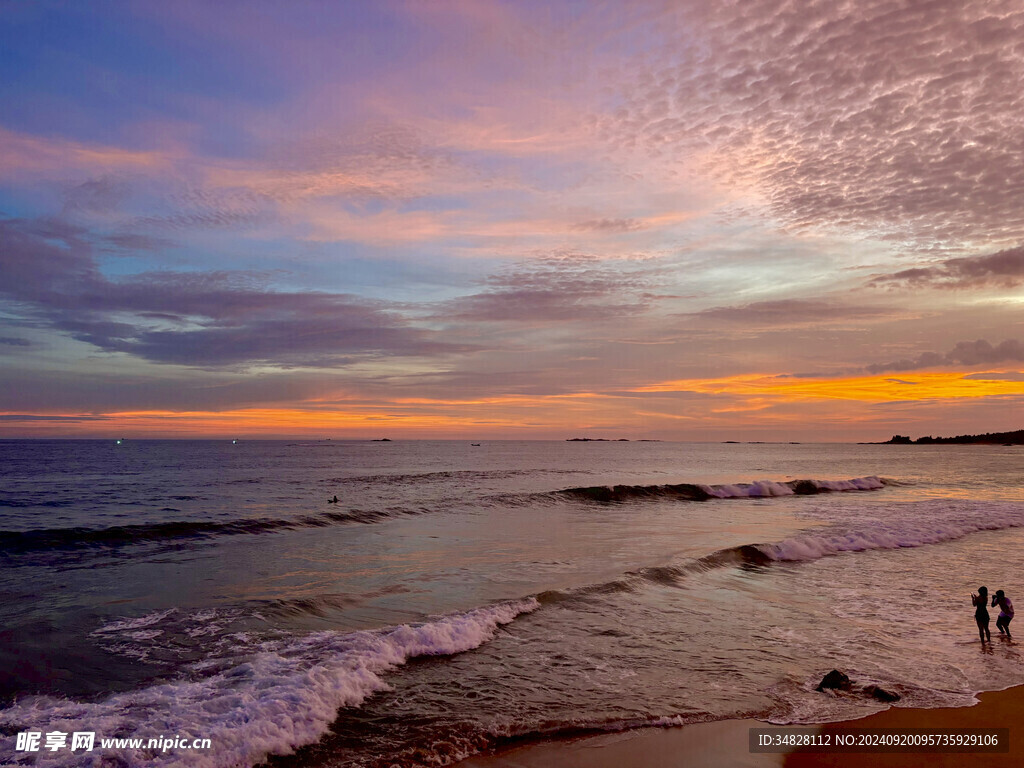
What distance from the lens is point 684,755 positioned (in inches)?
293

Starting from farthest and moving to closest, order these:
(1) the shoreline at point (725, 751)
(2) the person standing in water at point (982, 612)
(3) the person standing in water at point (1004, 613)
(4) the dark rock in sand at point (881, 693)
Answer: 1. (3) the person standing in water at point (1004, 613)
2. (2) the person standing in water at point (982, 612)
3. (4) the dark rock in sand at point (881, 693)
4. (1) the shoreline at point (725, 751)

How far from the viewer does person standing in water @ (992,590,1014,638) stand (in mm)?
11734

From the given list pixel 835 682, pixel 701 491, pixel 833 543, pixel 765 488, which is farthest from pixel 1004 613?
pixel 765 488

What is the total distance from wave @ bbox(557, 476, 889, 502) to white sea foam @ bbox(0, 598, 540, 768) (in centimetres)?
3275

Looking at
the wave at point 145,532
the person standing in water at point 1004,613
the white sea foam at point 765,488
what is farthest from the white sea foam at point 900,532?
Result: the wave at point 145,532

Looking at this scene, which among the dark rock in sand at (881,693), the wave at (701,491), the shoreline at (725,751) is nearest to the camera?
the shoreline at (725,751)

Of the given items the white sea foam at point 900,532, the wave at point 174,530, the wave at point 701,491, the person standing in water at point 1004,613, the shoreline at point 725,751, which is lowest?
the wave at point 701,491

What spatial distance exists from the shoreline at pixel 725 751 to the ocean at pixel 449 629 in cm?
30

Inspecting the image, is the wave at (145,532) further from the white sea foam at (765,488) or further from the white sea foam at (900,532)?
the white sea foam at (765,488)

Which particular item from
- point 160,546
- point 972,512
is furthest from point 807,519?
point 160,546

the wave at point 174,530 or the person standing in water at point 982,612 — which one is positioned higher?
the person standing in water at point 982,612

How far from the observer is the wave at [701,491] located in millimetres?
44025

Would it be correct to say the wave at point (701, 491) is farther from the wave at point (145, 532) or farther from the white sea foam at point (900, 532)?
the wave at point (145, 532)

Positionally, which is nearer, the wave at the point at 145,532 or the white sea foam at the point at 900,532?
the wave at the point at 145,532
